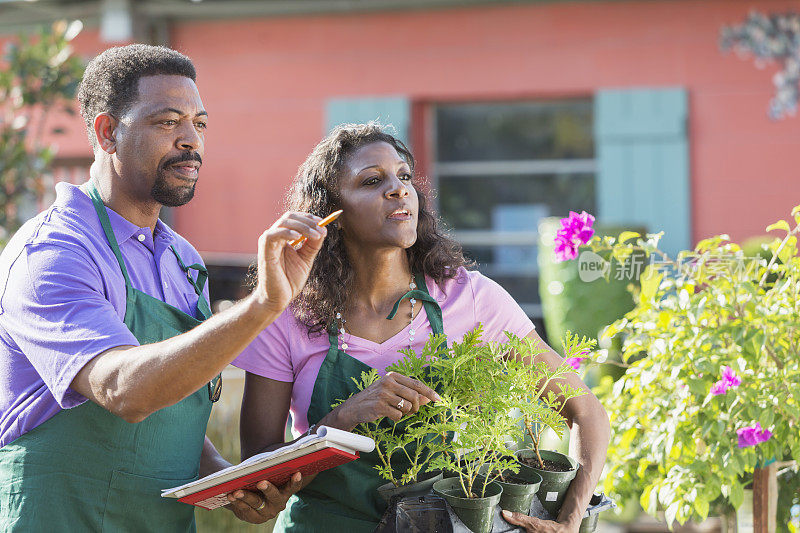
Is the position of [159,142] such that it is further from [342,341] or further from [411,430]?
[411,430]

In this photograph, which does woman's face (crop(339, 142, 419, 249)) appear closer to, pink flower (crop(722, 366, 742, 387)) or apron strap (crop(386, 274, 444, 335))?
apron strap (crop(386, 274, 444, 335))

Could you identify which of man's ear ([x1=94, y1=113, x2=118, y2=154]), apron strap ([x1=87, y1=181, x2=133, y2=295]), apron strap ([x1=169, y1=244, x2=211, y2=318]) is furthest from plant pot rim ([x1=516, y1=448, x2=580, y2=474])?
man's ear ([x1=94, y1=113, x2=118, y2=154])

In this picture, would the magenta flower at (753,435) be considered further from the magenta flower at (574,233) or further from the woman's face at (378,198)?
the woman's face at (378,198)

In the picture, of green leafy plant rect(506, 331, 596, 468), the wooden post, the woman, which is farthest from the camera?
the wooden post

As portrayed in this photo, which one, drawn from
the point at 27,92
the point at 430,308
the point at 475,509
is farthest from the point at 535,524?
the point at 27,92

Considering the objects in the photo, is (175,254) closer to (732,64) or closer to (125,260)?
(125,260)

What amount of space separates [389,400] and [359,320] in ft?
1.34

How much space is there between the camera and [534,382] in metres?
1.84

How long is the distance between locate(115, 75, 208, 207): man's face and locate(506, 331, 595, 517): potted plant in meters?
0.74

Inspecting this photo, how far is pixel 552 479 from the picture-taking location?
→ 1854 mm

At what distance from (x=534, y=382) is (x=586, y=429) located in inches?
13.5

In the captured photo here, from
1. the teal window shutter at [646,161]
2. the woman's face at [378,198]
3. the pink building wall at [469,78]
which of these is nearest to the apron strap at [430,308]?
the woman's face at [378,198]

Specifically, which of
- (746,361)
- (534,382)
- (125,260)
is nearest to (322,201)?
(125,260)

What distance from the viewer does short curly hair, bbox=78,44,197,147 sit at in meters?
1.88
